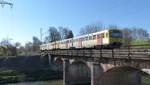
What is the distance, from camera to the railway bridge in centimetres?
2195

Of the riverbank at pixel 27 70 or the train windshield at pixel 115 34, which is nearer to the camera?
the train windshield at pixel 115 34

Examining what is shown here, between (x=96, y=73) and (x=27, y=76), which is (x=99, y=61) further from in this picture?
(x=27, y=76)

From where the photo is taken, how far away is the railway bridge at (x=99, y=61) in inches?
864

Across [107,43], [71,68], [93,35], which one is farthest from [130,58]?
[71,68]

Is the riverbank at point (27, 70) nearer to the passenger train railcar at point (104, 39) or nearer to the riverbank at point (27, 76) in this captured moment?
the riverbank at point (27, 76)

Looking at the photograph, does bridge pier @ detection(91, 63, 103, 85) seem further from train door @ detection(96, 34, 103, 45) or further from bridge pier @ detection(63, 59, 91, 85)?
bridge pier @ detection(63, 59, 91, 85)

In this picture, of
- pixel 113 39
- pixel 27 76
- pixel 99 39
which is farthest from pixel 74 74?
pixel 27 76

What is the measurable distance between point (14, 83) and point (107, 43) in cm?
2327

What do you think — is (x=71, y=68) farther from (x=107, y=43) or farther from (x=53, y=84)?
(x=107, y=43)

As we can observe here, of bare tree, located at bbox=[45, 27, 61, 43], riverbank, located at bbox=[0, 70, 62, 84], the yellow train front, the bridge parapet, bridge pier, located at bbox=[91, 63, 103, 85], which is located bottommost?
riverbank, located at bbox=[0, 70, 62, 84]

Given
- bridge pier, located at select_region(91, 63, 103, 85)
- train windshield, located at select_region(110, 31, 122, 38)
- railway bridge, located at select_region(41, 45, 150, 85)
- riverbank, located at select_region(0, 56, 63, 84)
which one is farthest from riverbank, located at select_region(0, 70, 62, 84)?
bridge pier, located at select_region(91, 63, 103, 85)

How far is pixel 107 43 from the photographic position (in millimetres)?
40312

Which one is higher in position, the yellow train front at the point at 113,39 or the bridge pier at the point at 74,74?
the yellow train front at the point at 113,39

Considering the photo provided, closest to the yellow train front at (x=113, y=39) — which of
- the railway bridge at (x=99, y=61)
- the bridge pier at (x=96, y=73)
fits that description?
the railway bridge at (x=99, y=61)
